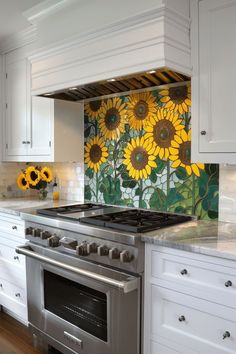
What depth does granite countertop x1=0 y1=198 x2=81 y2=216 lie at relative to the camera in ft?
9.53

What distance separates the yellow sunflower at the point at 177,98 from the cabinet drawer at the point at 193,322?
1222 mm

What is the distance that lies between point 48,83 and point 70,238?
1.14 meters

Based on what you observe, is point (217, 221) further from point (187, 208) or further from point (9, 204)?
point (9, 204)

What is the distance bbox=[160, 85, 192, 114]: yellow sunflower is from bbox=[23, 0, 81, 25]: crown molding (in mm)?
860

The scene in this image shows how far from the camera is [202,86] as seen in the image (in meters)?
2.11

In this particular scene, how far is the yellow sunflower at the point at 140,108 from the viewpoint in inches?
106

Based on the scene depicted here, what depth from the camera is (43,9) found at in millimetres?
2596

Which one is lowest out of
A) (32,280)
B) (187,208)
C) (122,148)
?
(32,280)

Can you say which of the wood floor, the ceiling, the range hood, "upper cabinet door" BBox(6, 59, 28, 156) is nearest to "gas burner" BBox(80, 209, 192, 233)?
the range hood

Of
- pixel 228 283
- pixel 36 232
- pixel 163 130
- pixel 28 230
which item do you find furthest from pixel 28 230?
pixel 228 283

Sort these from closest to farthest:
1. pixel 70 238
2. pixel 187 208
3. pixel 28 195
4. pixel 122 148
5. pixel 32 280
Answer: pixel 70 238 < pixel 187 208 < pixel 32 280 < pixel 122 148 < pixel 28 195

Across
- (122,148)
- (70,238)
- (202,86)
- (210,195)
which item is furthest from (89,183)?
(202,86)

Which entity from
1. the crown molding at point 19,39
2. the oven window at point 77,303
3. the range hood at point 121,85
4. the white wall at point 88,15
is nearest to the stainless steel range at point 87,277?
the oven window at point 77,303

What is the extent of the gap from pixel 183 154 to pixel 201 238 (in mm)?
787
